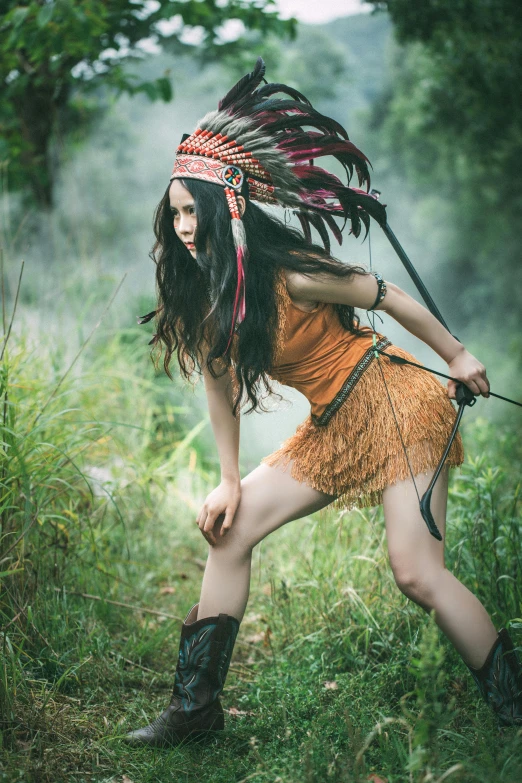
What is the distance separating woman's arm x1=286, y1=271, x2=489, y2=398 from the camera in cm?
197

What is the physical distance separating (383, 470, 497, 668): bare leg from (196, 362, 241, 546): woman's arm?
1.48ft

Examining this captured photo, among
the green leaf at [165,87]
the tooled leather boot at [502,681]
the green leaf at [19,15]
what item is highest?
the green leaf at [19,15]

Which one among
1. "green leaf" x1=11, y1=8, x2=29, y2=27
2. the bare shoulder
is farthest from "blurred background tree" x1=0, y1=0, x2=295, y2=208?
the bare shoulder

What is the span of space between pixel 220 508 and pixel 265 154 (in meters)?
0.97

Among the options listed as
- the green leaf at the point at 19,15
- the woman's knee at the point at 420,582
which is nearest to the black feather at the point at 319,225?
the woman's knee at the point at 420,582

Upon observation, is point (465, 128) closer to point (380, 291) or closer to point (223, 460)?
point (380, 291)

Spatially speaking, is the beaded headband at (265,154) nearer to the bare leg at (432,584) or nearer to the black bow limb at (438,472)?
the black bow limb at (438,472)

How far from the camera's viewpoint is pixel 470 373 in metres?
1.99

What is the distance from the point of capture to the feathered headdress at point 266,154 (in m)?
1.99

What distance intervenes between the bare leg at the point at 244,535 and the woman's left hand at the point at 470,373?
1.67 feet

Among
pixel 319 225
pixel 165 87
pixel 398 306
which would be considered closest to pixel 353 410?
pixel 398 306

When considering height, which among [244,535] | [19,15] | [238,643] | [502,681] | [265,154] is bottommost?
[238,643]

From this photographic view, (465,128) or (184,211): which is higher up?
(465,128)

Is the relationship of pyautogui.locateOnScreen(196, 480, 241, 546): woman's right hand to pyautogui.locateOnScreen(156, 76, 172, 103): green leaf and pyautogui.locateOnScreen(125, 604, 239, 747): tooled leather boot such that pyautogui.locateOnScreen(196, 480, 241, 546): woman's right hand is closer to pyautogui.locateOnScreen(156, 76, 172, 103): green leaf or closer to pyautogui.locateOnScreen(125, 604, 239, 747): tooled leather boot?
pyautogui.locateOnScreen(125, 604, 239, 747): tooled leather boot
